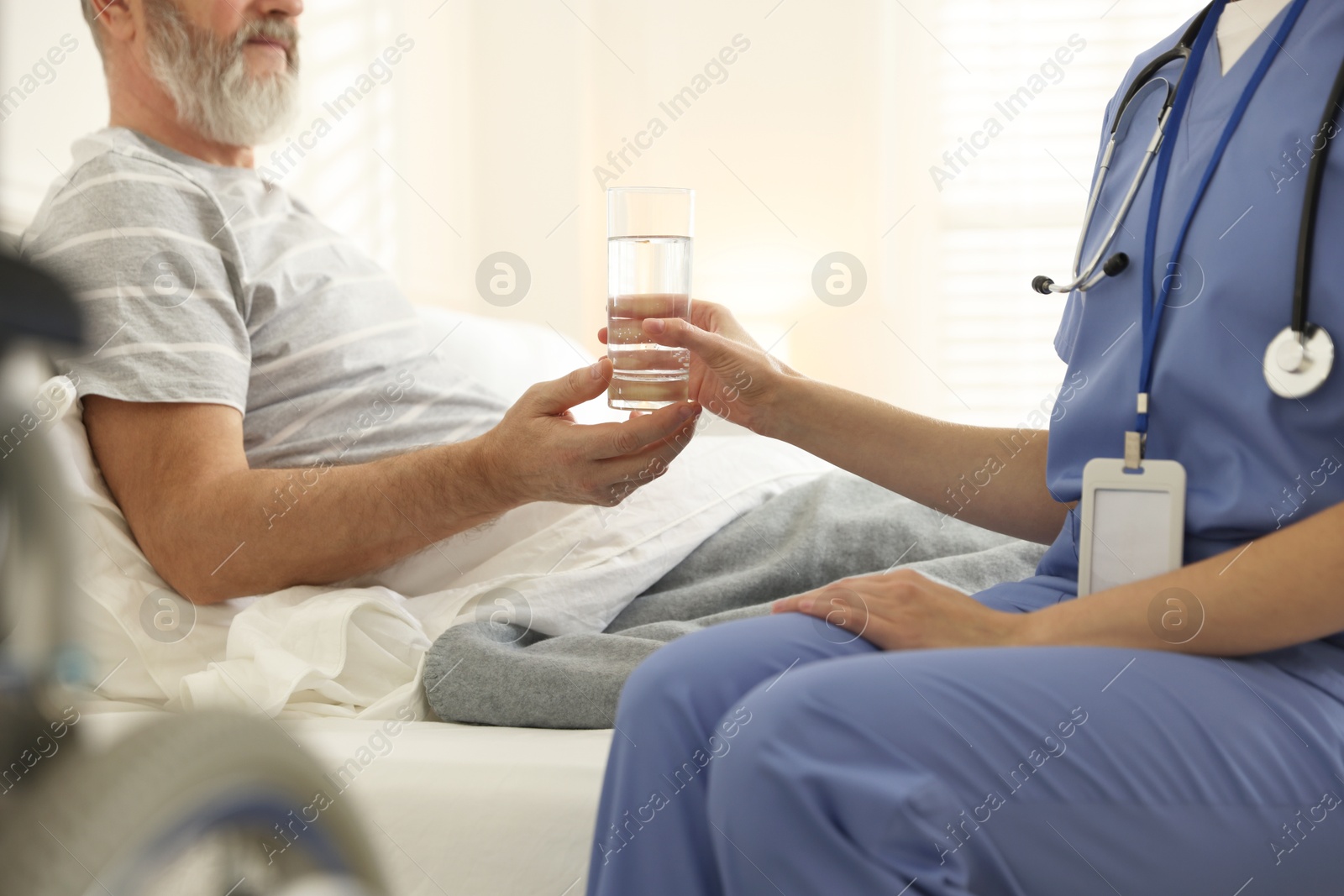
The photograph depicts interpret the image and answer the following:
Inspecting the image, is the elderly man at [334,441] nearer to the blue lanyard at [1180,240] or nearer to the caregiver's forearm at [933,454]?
the caregiver's forearm at [933,454]

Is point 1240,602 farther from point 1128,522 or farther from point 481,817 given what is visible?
point 481,817

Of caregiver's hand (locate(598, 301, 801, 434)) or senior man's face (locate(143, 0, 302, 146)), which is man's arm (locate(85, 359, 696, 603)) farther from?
senior man's face (locate(143, 0, 302, 146))

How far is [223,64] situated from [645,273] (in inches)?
33.3

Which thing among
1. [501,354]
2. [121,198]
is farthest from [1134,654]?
[501,354]

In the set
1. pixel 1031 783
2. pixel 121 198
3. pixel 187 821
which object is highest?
pixel 121 198

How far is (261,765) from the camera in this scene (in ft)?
1.28

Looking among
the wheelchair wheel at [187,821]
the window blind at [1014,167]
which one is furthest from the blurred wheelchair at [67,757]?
the window blind at [1014,167]

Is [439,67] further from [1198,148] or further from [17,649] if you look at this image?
[17,649]

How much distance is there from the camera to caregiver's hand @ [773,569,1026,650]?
74 cm

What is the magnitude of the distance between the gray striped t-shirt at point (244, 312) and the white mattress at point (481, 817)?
0.44 m

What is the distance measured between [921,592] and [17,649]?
578 mm

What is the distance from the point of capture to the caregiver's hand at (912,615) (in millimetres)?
737

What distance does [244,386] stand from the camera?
119cm

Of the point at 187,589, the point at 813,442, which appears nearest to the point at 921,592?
the point at 813,442
